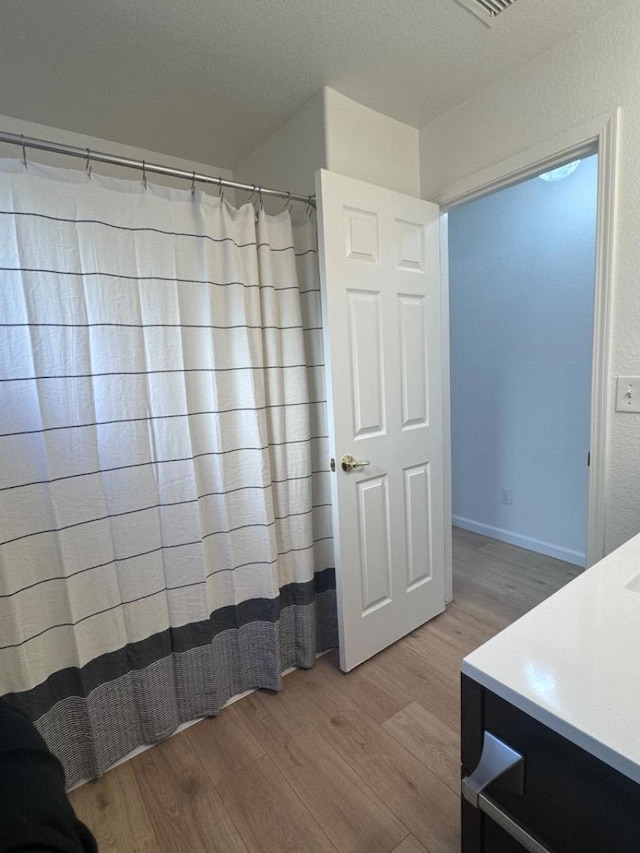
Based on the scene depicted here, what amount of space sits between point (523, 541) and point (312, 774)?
2.13 meters

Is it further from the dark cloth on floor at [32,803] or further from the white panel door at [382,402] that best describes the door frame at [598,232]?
the dark cloth on floor at [32,803]

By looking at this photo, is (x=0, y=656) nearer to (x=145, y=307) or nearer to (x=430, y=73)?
(x=145, y=307)

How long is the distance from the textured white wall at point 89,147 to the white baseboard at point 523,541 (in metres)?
2.74

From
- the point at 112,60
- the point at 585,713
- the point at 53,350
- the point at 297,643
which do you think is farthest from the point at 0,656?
the point at 112,60

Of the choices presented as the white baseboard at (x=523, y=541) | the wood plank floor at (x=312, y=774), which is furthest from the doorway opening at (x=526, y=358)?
the wood plank floor at (x=312, y=774)

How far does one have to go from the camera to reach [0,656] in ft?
4.00

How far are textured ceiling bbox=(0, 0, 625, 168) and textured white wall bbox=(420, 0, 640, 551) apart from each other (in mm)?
63

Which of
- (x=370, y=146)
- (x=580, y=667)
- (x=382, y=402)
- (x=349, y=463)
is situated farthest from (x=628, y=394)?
(x=370, y=146)

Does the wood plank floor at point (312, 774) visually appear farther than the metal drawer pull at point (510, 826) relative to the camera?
Yes

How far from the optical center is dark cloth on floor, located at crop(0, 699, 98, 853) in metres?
0.56

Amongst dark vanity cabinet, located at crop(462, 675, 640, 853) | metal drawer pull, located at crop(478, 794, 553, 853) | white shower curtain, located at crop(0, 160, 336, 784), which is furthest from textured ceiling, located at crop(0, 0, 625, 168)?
metal drawer pull, located at crop(478, 794, 553, 853)

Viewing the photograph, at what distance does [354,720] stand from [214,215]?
6.35 feet

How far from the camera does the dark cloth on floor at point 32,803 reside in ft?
1.83

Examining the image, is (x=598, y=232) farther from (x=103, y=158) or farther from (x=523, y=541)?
(x=523, y=541)
